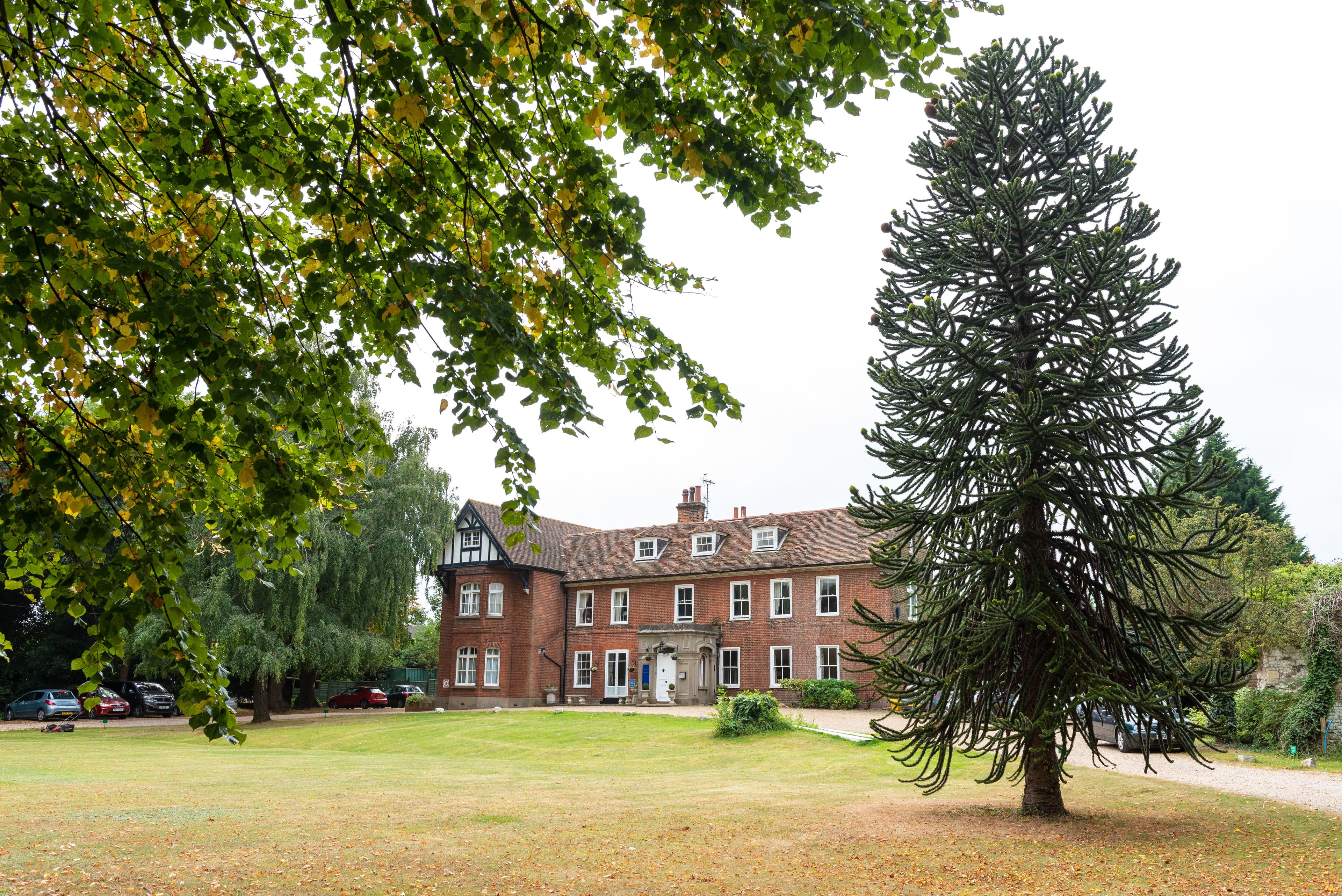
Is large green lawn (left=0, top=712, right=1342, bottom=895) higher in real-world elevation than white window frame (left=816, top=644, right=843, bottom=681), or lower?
lower

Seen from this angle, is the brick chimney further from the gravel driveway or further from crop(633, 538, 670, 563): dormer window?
the gravel driveway

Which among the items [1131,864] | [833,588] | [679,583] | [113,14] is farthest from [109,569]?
[679,583]

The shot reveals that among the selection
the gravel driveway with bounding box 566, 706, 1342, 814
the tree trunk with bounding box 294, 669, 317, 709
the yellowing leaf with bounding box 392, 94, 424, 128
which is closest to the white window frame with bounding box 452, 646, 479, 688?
the tree trunk with bounding box 294, 669, 317, 709

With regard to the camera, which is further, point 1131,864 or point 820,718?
point 820,718

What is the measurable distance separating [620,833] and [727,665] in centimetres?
2613

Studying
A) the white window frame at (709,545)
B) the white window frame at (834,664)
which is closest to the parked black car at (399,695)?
the white window frame at (709,545)

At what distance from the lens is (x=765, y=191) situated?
5.04 meters

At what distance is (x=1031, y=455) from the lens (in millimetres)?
11336

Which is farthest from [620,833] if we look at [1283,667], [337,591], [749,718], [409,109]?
[337,591]

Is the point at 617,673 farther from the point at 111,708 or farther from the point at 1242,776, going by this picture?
the point at 1242,776

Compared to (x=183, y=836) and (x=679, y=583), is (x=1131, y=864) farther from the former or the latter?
(x=679, y=583)

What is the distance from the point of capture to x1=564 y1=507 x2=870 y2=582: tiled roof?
34.9 metres

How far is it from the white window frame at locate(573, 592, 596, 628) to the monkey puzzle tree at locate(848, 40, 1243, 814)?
1104 inches

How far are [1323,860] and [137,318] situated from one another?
1156 cm
